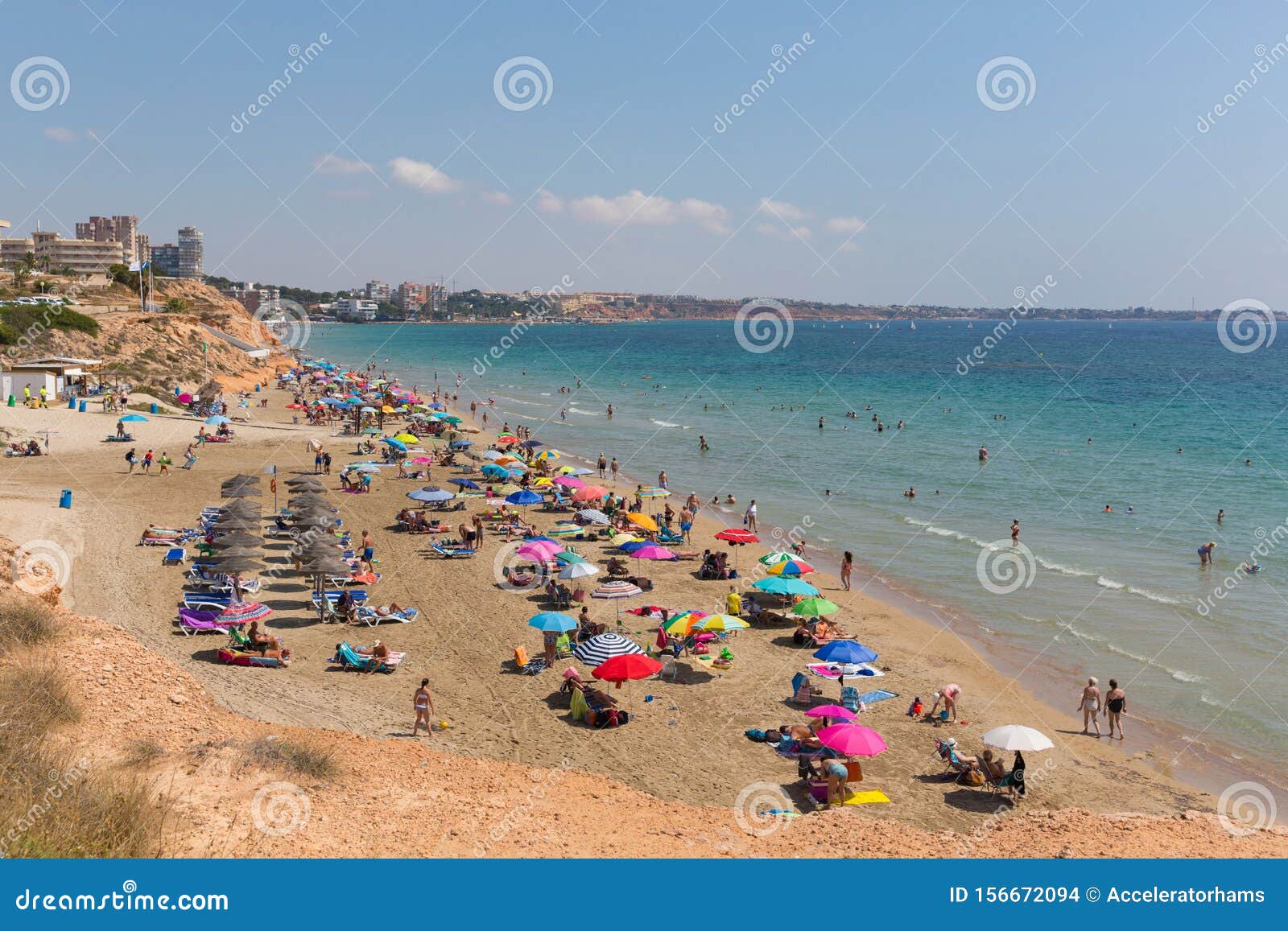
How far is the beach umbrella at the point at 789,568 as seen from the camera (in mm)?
20891

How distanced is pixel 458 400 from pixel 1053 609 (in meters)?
52.0

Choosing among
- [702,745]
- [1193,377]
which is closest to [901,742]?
[702,745]

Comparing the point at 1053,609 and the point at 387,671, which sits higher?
the point at 1053,609

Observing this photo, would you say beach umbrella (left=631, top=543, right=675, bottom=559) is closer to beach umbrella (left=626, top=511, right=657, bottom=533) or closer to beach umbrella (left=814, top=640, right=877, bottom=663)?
beach umbrella (left=626, top=511, right=657, bottom=533)

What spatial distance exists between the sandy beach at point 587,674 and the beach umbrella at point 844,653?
0.59 m

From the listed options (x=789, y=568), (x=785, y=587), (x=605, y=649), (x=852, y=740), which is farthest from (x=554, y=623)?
(x=789, y=568)

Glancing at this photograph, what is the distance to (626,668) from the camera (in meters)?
14.5

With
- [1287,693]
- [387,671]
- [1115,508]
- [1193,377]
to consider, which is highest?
[1193,377]

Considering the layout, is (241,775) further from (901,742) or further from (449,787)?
(901,742)

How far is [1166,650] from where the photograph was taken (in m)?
18.7

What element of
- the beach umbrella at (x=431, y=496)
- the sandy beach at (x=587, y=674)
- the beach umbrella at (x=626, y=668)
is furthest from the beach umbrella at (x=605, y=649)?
the beach umbrella at (x=431, y=496)

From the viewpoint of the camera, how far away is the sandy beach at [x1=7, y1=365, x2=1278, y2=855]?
12586 mm

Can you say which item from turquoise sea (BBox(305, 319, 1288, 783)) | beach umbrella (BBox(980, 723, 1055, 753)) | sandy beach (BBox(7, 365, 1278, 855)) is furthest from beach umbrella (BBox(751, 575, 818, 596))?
beach umbrella (BBox(980, 723, 1055, 753))

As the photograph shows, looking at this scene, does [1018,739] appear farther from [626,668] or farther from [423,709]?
[423,709]
